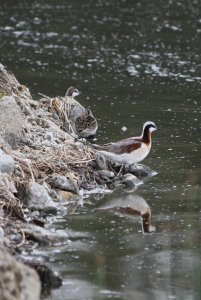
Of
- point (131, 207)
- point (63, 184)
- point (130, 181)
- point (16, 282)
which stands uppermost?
point (16, 282)

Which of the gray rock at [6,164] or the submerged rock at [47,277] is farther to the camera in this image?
the gray rock at [6,164]

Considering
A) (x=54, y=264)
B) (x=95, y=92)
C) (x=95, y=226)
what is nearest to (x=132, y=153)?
(x=95, y=226)

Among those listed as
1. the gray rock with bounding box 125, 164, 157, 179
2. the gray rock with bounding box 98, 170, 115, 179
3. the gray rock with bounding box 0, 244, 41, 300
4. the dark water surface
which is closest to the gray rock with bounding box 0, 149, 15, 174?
the dark water surface

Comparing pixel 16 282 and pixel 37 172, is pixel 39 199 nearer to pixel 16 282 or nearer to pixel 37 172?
pixel 37 172

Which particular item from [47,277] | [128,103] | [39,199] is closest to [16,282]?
[47,277]

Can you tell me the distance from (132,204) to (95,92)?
894 centimetres

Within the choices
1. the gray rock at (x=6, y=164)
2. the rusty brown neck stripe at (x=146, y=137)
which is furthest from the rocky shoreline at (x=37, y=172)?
the rusty brown neck stripe at (x=146, y=137)

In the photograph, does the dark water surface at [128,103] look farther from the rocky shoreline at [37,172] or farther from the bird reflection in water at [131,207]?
the rocky shoreline at [37,172]

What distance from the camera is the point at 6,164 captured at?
13.1 metres

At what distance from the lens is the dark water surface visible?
10.5m

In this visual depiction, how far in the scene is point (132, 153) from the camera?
14.7 metres

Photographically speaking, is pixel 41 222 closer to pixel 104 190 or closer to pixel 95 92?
pixel 104 190

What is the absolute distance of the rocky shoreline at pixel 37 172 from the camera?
37.4ft

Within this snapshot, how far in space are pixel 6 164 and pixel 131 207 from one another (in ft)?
6.24
